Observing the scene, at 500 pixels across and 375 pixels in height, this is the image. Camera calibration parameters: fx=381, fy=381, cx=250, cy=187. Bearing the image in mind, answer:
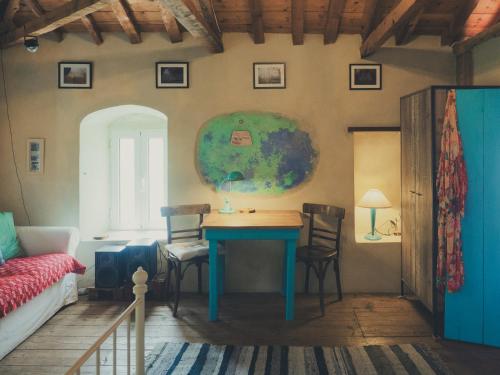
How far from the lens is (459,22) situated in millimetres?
4070

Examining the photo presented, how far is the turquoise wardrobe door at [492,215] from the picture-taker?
10.0ft

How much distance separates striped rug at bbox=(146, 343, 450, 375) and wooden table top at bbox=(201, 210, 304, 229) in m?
0.99

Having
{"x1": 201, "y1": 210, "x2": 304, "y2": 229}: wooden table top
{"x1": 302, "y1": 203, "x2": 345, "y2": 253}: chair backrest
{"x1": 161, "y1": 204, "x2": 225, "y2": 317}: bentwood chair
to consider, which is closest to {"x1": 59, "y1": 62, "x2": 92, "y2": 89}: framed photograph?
{"x1": 161, "y1": 204, "x2": 225, "y2": 317}: bentwood chair

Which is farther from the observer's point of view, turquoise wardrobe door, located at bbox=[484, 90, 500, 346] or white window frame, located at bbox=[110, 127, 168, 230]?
white window frame, located at bbox=[110, 127, 168, 230]

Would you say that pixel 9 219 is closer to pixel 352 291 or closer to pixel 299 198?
pixel 299 198

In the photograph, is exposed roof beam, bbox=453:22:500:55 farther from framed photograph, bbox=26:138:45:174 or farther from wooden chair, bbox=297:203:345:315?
framed photograph, bbox=26:138:45:174

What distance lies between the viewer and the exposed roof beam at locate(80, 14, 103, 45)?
4.07 metres

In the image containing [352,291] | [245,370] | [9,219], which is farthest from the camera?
[352,291]

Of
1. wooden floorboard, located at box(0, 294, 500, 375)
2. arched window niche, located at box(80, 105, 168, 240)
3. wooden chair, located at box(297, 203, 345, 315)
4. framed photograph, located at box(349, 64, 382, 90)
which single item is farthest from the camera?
arched window niche, located at box(80, 105, 168, 240)

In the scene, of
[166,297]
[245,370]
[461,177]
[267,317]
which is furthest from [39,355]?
[461,177]

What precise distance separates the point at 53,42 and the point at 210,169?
234cm

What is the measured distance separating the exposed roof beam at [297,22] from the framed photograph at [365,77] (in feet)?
2.22

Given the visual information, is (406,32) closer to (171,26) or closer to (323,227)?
(323,227)

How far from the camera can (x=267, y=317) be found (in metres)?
3.67
